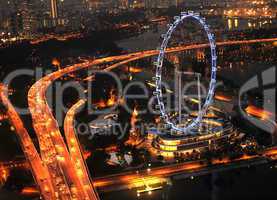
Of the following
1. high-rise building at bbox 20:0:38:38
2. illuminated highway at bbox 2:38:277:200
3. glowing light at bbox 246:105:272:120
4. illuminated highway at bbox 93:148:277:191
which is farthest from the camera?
high-rise building at bbox 20:0:38:38

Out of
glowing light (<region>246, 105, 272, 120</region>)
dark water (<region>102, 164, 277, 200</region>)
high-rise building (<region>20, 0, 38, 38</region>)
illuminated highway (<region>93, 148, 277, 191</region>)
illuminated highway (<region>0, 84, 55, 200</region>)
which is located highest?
high-rise building (<region>20, 0, 38, 38</region>)

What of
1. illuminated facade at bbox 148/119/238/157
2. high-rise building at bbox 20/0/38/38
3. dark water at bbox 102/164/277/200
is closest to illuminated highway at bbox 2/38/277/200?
dark water at bbox 102/164/277/200

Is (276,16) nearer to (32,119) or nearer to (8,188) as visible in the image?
(32,119)

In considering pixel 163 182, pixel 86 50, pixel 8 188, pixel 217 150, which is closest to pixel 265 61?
pixel 86 50

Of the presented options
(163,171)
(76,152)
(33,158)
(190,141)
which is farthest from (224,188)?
(33,158)

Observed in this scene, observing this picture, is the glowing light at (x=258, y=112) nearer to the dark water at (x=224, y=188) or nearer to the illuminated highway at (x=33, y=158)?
the dark water at (x=224, y=188)

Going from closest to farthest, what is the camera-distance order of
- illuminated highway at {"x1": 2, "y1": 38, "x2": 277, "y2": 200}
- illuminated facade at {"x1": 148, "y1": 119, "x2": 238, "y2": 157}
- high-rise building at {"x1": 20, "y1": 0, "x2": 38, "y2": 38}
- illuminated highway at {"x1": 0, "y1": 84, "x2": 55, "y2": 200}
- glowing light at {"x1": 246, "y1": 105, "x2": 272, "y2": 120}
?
1. illuminated highway at {"x1": 2, "y1": 38, "x2": 277, "y2": 200}
2. illuminated highway at {"x1": 0, "y1": 84, "x2": 55, "y2": 200}
3. illuminated facade at {"x1": 148, "y1": 119, "x2": 238, "y2": 157}
4. glowing light at {"x1": 246, "y1": 105, "x2": 272, "y2": 120}
5. high-rise building at {"x1": 20, "y1": 0, "x2": 38, "y2": 38}

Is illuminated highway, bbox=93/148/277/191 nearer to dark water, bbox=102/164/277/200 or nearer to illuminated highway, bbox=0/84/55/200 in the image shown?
dark water, bbox=102/164/277/200

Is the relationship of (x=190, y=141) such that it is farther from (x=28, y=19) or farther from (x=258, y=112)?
(x=28, y=19)

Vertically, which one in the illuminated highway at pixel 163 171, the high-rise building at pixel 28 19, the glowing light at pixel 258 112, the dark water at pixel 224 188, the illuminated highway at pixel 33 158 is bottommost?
the dark water at pixel 224 188

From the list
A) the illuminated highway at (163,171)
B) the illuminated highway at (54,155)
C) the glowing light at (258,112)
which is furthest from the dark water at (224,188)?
the glowing light at (258,112)

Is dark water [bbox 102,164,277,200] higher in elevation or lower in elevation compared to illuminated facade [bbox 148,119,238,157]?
lower
